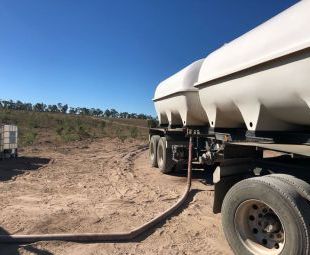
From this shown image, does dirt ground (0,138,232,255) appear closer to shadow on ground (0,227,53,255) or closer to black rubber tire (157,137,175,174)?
shadow on ground (0,227,53,255)

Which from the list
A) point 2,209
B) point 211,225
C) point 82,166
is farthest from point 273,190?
point 82,166

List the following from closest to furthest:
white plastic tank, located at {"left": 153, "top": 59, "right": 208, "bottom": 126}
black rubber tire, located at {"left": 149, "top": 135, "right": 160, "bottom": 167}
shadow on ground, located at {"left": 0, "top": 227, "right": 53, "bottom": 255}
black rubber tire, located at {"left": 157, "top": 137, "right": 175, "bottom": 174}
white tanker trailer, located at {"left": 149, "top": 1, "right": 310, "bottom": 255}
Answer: white tanker trailer, located at {"left": 149, "top": 1, "right": 310, "bottom": 255} < shadow on ground, located at {"left": 0, "top": 227, "right": 53, "bottom": 255} < white plastic tank, located at {"left": 153, "top": 59, "right": 208, "bottom": 126} < black rubber tire, located at {"left": 157, "top": 137, "right": 175, "bottom": 174} < black rubber tire, located at {"left": 149, "top": 135, "right": 160, "bottom": 167}

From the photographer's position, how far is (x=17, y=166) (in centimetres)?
1283

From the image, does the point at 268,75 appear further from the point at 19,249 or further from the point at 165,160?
the point at 165,160

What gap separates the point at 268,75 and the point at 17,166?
1005 centimetres

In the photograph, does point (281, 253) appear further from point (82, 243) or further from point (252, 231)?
point (82, 243)

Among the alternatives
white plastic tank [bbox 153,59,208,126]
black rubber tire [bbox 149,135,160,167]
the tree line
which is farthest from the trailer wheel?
the tree line

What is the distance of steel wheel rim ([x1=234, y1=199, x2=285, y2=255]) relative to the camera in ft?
14.5

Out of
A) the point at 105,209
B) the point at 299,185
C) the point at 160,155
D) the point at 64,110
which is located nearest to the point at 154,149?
the point at 160,155

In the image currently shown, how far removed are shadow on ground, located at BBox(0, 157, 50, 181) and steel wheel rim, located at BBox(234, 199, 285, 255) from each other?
23.9ft

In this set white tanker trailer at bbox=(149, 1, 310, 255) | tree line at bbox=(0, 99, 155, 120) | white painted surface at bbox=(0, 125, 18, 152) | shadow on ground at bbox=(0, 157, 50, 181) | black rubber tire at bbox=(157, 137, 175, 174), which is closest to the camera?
white tanker trailer at bbox=(149, 1, 310, 255)

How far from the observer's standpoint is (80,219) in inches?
254

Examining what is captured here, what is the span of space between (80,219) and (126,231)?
0.96 metres

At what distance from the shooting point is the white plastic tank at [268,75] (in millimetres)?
4371
